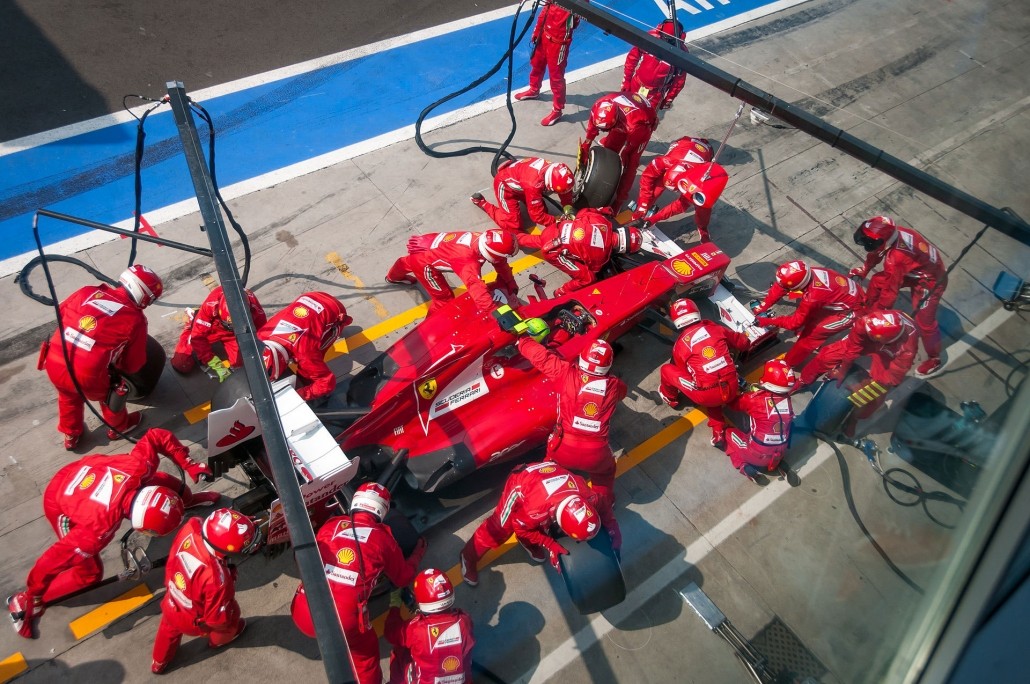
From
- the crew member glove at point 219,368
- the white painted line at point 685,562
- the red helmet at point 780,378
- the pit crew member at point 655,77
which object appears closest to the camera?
the white painted line at point 685,562

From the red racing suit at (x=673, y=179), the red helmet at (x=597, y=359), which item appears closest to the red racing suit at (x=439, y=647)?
the red helmet at (x=597, y=359)

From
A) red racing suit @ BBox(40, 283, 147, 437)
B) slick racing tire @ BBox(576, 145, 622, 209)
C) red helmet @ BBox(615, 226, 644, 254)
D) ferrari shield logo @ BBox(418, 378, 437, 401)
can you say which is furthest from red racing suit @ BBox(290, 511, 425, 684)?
slick racing tire @ BBox(576, 145, 622, 209)

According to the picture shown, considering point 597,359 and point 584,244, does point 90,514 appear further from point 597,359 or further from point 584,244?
point 584,244

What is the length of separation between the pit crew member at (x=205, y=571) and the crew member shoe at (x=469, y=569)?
65.1 inches

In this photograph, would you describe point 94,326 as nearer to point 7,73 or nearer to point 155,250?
point 155,250

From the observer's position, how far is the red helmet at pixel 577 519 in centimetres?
450

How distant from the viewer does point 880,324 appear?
18.7ft

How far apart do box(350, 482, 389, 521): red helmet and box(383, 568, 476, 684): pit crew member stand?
0.56 m

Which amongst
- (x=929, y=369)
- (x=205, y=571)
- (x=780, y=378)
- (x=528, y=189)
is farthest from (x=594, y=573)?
(x=528, y=189)

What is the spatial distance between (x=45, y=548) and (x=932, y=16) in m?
14.7

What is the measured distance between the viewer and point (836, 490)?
2125 millimetres

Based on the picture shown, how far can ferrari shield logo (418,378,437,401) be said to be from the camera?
5.44 metres

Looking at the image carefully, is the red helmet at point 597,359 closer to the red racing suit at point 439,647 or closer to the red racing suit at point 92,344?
the red racing suit at point 439,647

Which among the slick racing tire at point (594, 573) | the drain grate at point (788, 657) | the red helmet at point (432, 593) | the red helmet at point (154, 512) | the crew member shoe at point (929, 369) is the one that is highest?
the crew member shoe at point (929, 369)
